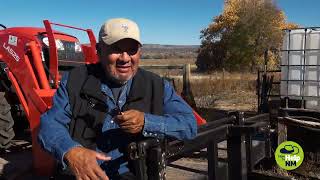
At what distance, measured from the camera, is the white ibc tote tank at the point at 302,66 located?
7469 mm

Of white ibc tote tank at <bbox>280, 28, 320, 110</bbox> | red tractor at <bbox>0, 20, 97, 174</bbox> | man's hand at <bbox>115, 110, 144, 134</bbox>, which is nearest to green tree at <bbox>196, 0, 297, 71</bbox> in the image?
white ibc tote tank at <bbox>280, 28, 320, 110</bbox>

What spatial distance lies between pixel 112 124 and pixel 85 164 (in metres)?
0.52

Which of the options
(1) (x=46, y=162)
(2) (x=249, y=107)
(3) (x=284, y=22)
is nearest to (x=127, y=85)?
(1) (x=46, y=162)

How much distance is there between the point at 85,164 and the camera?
2141 mm

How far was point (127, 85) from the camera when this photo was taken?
8.98 ft

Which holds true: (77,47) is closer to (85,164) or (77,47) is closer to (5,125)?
(5,125)

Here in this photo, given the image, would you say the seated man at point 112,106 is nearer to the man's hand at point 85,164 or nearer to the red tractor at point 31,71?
the man's hand at point 85,164

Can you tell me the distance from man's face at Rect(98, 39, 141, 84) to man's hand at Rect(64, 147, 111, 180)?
1.89 ft

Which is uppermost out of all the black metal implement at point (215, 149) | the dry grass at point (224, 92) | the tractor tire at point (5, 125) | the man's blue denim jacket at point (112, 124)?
the man's blue denim jacket at point (112, 124)

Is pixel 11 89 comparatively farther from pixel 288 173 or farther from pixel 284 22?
pixel 284 22

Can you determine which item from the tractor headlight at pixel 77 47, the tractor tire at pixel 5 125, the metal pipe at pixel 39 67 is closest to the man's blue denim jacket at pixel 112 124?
the metal pipe at pixel 39 67

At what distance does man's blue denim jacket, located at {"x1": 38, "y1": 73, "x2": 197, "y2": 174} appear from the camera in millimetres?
2352

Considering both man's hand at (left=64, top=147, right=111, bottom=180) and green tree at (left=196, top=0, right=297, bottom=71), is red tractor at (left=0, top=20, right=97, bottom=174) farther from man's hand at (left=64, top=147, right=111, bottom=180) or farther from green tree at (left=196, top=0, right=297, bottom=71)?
green tree at (left=196, top=0, right=297, bottom=71)

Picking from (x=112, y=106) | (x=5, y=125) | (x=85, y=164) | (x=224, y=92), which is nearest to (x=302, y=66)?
(x=5, y=125)
